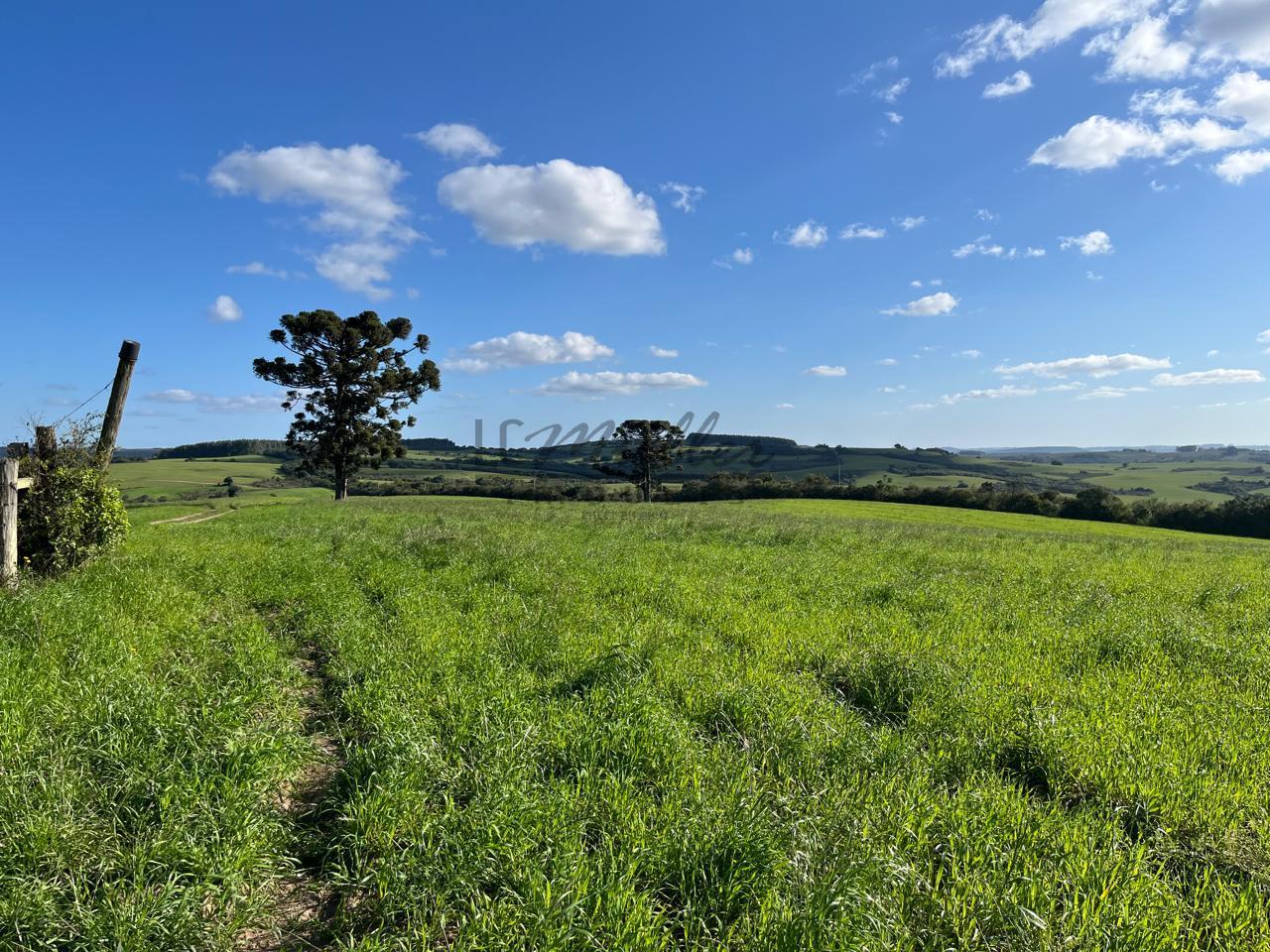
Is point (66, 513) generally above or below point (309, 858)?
above

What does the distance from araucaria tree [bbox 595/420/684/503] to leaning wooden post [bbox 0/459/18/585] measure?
70749mm

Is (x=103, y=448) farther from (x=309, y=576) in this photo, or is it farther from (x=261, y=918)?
(x=261, y=918)

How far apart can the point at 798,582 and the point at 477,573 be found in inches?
263

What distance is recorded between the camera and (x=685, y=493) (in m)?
82.6

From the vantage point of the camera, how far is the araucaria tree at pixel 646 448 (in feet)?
267

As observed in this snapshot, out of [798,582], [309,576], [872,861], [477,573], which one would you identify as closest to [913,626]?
[798,582]

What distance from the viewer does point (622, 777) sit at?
14.6ft

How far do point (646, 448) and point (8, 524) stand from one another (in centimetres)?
7211

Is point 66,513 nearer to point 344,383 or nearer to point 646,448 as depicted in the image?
point 344,383

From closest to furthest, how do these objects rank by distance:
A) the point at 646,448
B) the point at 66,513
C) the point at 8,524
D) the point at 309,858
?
the point at 309,858, the point at 8,524, the point at 66,513, the point at 646,448

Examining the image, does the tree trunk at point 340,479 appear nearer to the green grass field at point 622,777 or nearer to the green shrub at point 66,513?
the green shrub at point 66,513

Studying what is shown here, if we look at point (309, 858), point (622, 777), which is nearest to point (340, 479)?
point (309, 858)

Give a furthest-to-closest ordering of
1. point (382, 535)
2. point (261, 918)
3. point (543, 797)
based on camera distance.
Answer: point (382, 535)
point (543, 797)
point (261, 918)

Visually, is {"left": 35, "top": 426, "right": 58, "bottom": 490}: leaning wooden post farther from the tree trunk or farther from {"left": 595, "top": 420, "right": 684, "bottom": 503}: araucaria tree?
{"left": 595, "top": 420, "right": 684, "bottom": 503}: araucaria tree
